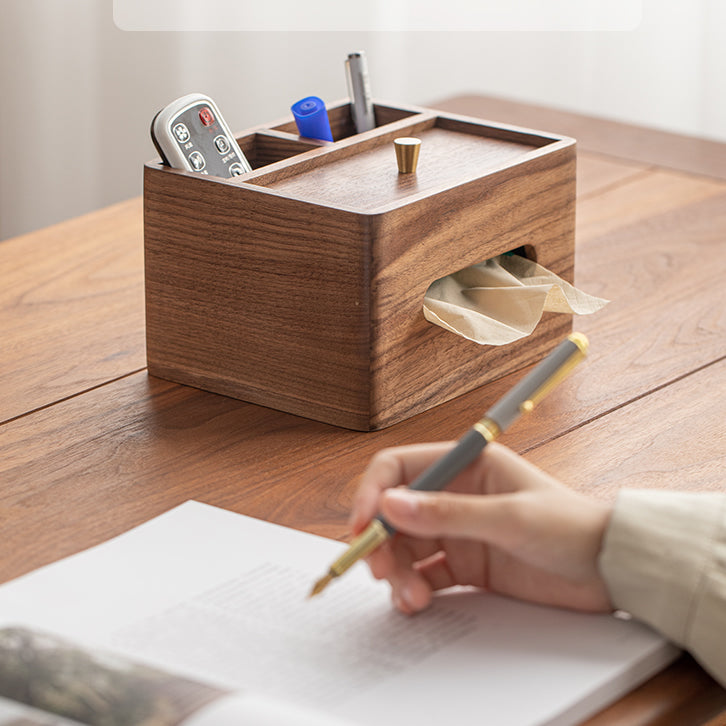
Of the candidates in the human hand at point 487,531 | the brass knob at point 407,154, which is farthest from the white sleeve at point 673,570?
the brass knob at point 407,154

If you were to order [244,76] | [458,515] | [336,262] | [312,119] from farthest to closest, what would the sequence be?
[244,76] < [312,119] < [336,262] < [458,515]

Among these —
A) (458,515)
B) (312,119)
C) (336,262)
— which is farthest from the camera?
(312,119)

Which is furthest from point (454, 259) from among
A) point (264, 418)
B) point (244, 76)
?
point (244, 76)

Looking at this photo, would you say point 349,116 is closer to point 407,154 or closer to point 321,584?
point 407,154

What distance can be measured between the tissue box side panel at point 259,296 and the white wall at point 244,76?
124cm

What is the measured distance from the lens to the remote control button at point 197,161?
88 cm

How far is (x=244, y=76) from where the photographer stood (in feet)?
7.44

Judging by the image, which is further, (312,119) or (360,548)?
(312,119)

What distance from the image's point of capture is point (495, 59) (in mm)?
2580

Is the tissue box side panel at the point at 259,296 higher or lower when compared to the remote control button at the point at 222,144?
lower

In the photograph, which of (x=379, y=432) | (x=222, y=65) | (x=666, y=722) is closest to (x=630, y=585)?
(x=666, y=722)

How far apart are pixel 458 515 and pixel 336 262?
29 centimetres

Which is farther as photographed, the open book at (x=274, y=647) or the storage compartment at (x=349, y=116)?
the storage compartment at (x=349, y=116)

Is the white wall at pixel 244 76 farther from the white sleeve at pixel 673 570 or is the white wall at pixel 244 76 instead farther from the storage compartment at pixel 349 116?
the white sleeve at pixel 673 570
